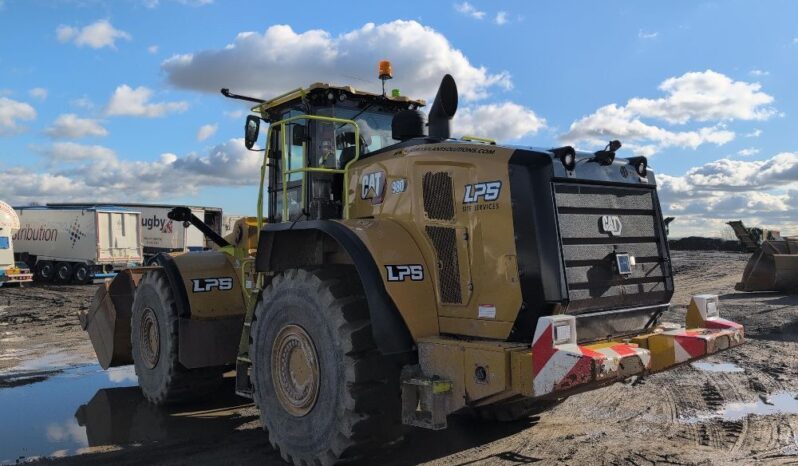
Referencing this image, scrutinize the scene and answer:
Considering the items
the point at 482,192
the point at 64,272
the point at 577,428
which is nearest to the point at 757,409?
the point at 577,428

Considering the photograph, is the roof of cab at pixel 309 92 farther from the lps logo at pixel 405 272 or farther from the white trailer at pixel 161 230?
the white trailer at pixel 161 230

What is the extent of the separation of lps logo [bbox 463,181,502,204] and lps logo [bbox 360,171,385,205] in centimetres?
89

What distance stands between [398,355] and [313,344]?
0.70 meters

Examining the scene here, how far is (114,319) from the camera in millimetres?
7883

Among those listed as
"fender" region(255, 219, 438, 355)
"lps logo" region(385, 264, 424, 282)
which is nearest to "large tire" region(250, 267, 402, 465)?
"fender" region(255, 219, 438, 355)

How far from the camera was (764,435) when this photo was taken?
549cm

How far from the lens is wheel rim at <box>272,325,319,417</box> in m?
4.86

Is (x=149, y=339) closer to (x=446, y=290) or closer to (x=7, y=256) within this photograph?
(x=446, y=290)

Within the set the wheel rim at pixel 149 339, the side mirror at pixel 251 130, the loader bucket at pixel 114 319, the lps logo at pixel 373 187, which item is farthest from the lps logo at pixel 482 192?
the loader bucket at pixel 114 319

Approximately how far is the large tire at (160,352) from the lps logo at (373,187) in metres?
2.76

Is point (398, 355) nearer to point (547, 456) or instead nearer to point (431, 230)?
point (431, 230)

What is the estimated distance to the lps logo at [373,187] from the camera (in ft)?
17.3

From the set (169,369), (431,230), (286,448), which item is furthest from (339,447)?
(169,369)

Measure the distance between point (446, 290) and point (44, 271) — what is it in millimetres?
29323
